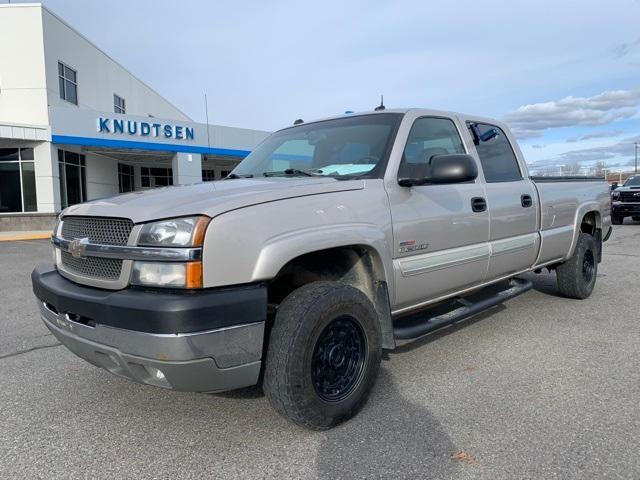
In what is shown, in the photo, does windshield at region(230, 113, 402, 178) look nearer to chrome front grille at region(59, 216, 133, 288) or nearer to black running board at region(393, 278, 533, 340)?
black running board at region(393, 278, 533, 340)

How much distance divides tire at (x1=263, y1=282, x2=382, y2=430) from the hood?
0.57m

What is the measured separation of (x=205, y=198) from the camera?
267cm

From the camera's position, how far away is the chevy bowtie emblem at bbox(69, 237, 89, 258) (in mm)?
2771

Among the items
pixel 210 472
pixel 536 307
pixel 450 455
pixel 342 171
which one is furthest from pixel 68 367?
pixel 536 307

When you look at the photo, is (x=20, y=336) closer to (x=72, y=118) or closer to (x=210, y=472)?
(x=210, y=472)

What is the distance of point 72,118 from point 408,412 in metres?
19.6

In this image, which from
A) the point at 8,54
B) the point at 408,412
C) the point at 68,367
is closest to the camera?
the point at 408,412

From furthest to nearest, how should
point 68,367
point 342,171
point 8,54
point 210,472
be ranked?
point 8,54, point 68,367, point 342,171, point 210,472

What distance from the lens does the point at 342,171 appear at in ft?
11.4

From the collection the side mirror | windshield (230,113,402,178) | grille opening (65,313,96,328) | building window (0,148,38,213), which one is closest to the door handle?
the side mirror

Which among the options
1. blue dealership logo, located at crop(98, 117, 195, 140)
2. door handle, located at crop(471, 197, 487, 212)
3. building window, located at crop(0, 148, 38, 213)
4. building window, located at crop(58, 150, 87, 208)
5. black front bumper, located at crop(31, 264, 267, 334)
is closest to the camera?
black front bumper, located at crop(31, 264, 267, 334)

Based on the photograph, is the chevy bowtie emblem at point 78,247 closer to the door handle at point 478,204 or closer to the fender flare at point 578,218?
the door handle at point 478,204

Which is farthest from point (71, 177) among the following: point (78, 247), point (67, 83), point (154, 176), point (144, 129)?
point (78, 247)

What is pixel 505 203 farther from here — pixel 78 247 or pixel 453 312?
pixel 78 247
